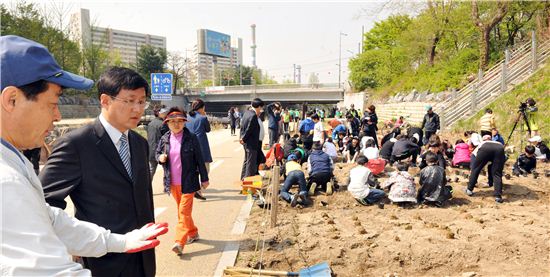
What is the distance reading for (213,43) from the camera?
291 feet

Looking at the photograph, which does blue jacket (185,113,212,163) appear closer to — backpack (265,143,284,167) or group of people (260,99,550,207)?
backpack (265,143,284,167)

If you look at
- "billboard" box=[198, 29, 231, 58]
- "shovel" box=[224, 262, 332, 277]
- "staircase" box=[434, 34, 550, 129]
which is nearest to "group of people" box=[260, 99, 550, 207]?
"shovel" box=[224, 262, 332, 277]

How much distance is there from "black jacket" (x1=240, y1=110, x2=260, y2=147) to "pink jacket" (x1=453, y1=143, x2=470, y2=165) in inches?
225

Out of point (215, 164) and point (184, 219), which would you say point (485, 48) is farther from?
point (184, 219)

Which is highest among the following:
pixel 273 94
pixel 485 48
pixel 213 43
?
pixel 213 43

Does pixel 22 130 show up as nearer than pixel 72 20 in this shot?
Yes

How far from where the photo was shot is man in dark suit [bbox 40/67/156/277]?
6.88 feet

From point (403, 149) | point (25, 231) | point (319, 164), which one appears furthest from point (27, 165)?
point (403, 149)

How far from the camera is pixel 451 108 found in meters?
17.0

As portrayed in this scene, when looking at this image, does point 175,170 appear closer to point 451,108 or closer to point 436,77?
point 451,108

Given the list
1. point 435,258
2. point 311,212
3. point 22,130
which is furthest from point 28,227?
point 311,212

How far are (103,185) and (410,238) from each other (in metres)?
4.16

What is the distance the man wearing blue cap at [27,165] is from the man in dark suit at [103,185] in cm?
63

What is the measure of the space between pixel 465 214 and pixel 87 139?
6016 mm
